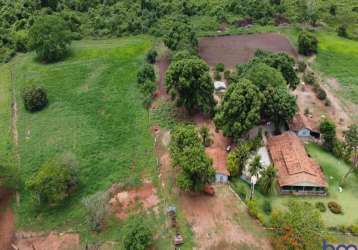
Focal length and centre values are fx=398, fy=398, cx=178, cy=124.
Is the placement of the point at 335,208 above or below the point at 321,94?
below

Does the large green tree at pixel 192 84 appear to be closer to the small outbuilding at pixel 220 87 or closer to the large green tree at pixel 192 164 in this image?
the small outbuilding at pixel 220 87

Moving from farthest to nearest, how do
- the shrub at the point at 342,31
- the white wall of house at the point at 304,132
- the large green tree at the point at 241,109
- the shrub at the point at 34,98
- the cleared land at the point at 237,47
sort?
the shrub at the point at 342,31 < the cleared land at the point at 237,47 < the shrub at the point at 34,98 < the white wall of house at the point at 304,132 < the large green tree at the point at 241,109

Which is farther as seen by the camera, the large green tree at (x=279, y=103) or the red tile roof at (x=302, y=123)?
the red tile roof at (x=302, y=123)

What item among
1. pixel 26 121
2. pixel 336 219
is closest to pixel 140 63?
pixel 26 121

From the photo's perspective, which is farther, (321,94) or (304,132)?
(321,94)

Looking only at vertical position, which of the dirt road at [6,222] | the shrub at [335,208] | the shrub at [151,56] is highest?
the shrub at [151,56]

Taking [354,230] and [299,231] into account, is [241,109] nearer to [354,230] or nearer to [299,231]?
[299,231]

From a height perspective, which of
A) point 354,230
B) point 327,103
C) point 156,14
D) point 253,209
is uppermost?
point 156,14

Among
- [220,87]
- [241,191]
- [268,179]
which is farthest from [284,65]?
[241,191]

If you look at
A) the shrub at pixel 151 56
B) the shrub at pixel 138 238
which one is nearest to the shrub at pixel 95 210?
the shrub at pixel 138 238
